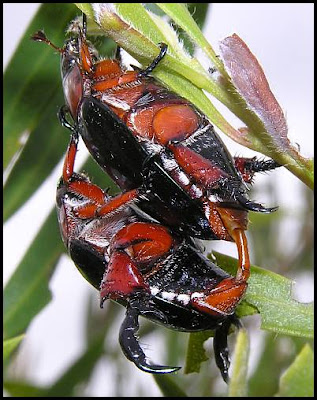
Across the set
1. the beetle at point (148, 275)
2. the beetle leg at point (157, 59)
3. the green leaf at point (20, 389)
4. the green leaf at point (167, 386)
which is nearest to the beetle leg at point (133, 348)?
the beetle at point (148, 275)

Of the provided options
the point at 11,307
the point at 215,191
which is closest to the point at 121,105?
the point at 215,191

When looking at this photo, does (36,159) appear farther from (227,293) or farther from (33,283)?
(227,293)

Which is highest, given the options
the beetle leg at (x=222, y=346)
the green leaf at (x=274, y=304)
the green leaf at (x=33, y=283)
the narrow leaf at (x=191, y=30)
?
the narrow leaf at (x=191, y=30)

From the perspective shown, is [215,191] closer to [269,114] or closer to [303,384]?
[269,114]

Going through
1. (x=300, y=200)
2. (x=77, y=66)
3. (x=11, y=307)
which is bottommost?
(x=11, y=307)

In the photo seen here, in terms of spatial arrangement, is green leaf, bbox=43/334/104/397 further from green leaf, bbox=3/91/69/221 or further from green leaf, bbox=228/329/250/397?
green leaf, bbox=228/329/250/397

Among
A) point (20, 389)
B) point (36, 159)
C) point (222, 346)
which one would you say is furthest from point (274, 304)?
point (20, 389)

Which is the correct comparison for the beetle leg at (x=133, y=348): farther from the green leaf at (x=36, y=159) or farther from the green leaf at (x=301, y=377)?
A: the green leaf at (x=36, y=159)
